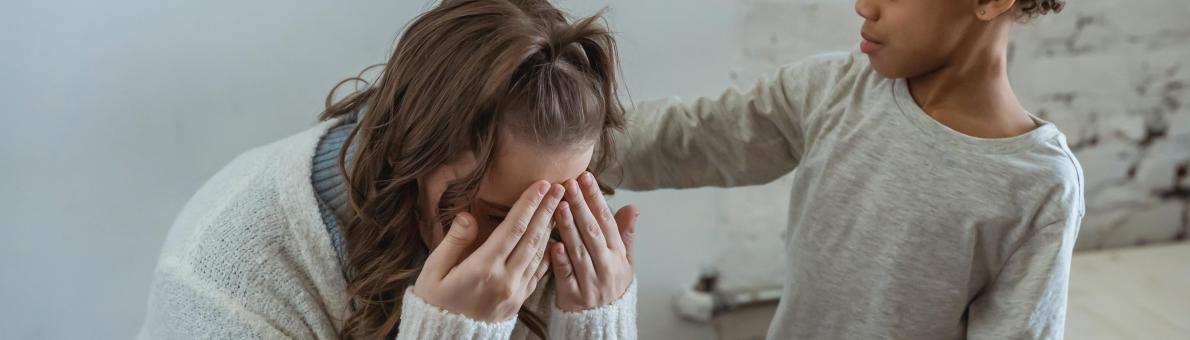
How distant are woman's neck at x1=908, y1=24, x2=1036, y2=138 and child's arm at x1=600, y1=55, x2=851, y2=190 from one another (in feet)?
0.51

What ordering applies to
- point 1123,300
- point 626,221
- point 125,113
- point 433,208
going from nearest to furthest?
point 433,208
point 626,221
point 125,113
point 1123,300

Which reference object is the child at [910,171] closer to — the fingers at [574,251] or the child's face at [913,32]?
the child's face at [913,32]

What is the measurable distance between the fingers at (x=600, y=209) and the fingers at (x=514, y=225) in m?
0.05

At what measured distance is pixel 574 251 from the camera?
2.98 feet

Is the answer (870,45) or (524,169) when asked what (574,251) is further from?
(870,45)

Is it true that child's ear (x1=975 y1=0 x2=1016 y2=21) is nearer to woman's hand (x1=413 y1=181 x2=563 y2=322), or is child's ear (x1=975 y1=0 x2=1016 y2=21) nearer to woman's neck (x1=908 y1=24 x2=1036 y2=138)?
woman's neck (x1=908 y1=24 x2=1036 y2=138)

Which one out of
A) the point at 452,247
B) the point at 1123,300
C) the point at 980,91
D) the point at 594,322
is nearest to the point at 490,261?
the point at 452,247

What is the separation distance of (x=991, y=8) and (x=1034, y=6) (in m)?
0.05

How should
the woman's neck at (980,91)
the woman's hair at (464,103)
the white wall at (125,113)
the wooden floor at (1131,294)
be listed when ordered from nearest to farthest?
the woman's hair at (464,103) → the woman's neck at (980,91) → the white wall at (125,113) → the wooden floor at (1131,294)

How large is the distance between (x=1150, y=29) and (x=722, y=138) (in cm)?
84

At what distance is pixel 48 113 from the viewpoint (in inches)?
42.3

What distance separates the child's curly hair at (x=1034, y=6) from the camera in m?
0.88

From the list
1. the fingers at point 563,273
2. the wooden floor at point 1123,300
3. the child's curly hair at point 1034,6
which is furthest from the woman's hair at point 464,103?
the wooden floor at point 1123,300

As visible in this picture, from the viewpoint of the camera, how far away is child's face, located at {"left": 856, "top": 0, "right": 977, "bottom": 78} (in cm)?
88
